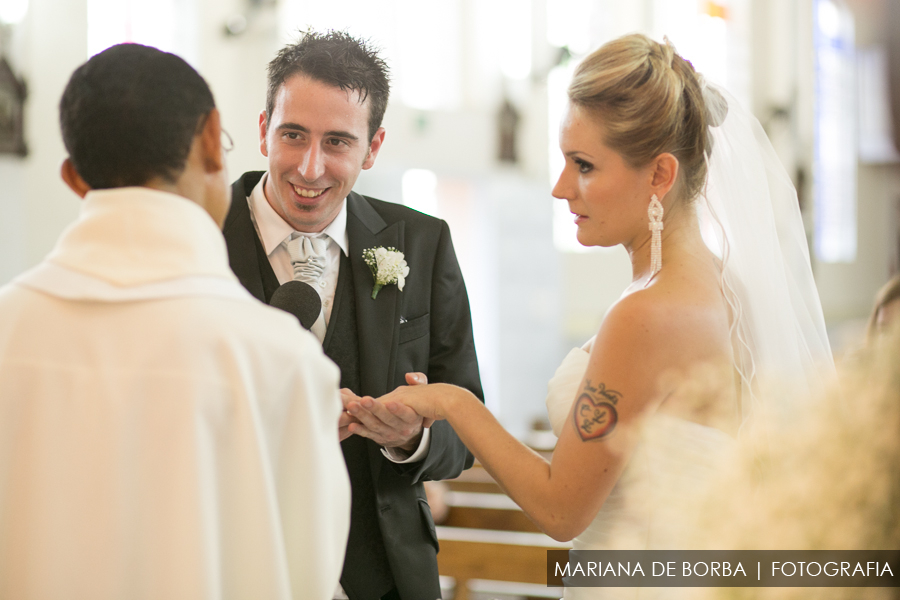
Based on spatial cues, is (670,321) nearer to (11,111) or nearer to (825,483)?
(825,483)

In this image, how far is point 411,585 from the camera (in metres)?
2.41

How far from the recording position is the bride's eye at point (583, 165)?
2.29 metres

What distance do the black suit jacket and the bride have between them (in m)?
0.20

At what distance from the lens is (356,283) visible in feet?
8.30

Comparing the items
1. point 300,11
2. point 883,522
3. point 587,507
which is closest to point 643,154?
point 587,507

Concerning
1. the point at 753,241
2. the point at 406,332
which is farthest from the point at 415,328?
the point at 753,241

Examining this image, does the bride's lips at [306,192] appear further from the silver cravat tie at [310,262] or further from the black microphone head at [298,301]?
the black microphone head at [298,301]

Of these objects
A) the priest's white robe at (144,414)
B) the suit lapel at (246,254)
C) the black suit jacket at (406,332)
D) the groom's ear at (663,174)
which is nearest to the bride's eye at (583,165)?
the groom's ear at (663,174)

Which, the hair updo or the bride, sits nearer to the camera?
the bride

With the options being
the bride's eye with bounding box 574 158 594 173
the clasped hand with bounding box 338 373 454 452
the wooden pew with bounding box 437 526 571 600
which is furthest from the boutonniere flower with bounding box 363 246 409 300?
the wooden pew with bounding box 437 526 571 600

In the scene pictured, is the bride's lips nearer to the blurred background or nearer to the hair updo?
the hair updo

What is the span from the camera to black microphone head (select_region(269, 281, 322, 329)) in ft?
6.36

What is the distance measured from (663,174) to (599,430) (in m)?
0.73

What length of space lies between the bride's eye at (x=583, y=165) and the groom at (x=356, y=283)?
0.61m
